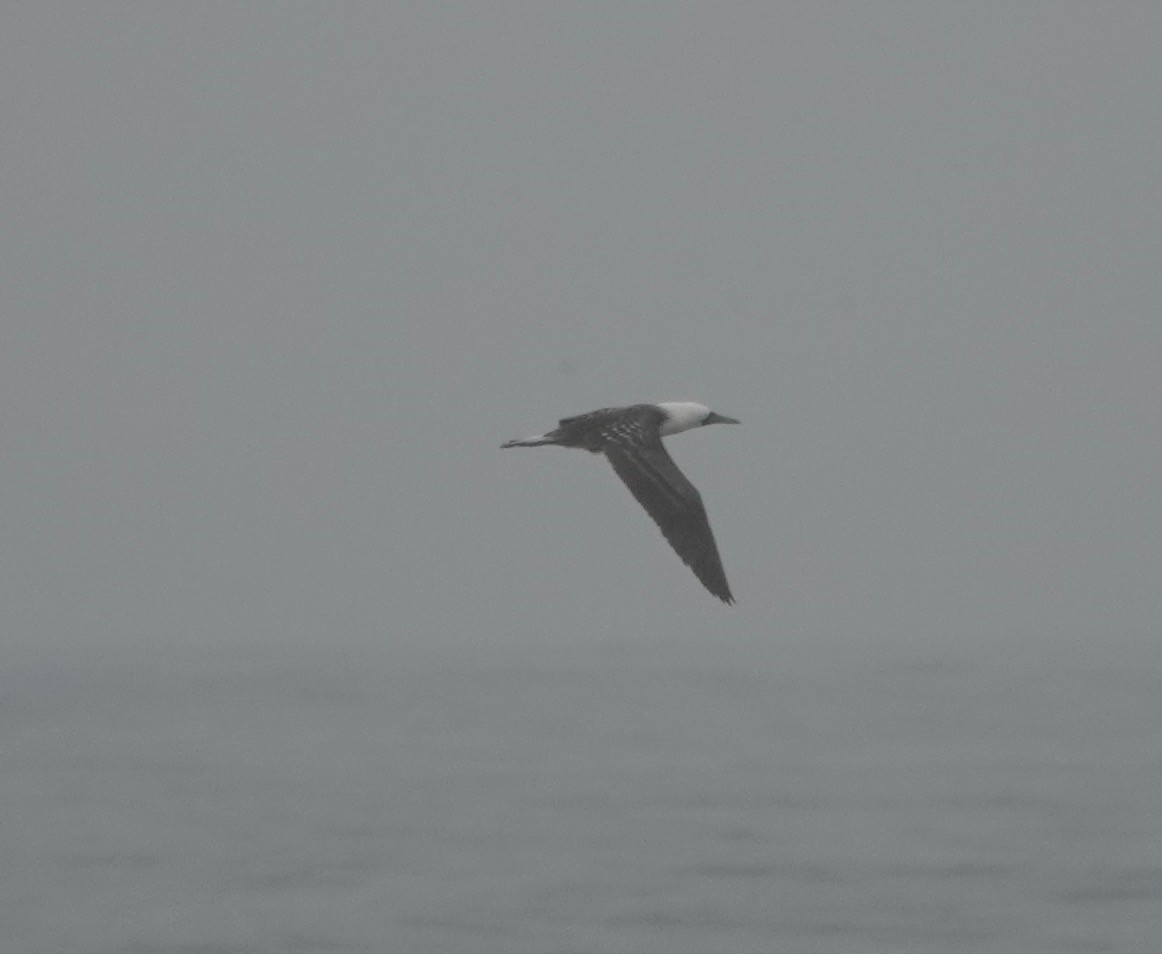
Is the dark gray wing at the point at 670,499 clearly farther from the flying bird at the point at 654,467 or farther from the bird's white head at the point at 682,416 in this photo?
the bird's white head at the point at 682,416

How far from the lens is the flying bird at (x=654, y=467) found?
2359 cm

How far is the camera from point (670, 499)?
2389 centimetres

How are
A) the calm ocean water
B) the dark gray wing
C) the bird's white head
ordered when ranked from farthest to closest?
1. the calm ocean water
2. the bird's white head
3. the dark gray wing

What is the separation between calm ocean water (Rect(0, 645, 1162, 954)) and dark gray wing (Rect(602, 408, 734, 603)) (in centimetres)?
1234

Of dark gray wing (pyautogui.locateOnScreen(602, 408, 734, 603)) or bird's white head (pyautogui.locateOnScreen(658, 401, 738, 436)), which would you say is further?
bird's white head (pyautogui.locateOnScreen(658, 401, 738, 436))

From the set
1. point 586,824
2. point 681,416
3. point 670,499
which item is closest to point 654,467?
point 670,499

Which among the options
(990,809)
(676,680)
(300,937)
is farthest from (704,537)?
(676,680)

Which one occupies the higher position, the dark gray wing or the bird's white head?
the bird's white head

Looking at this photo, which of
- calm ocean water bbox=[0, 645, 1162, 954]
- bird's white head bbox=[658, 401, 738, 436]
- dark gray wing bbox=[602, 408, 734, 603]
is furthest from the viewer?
calm ocean water bbox=[0, 645, 1162, 954]

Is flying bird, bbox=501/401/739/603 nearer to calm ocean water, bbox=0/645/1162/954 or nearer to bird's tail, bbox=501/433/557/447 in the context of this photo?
bird's tail, bbox=501/433/557/447

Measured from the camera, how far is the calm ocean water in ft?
122

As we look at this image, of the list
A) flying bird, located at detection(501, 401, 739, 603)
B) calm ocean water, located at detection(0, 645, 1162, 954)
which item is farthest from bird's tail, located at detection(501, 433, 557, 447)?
calm ocean water, located at detection(0, 645, 1162, 954)

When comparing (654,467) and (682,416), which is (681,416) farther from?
(654,467)

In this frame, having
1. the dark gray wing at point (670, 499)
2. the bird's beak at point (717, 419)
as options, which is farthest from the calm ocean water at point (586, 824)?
the dark gray wing at point (670, 499)
